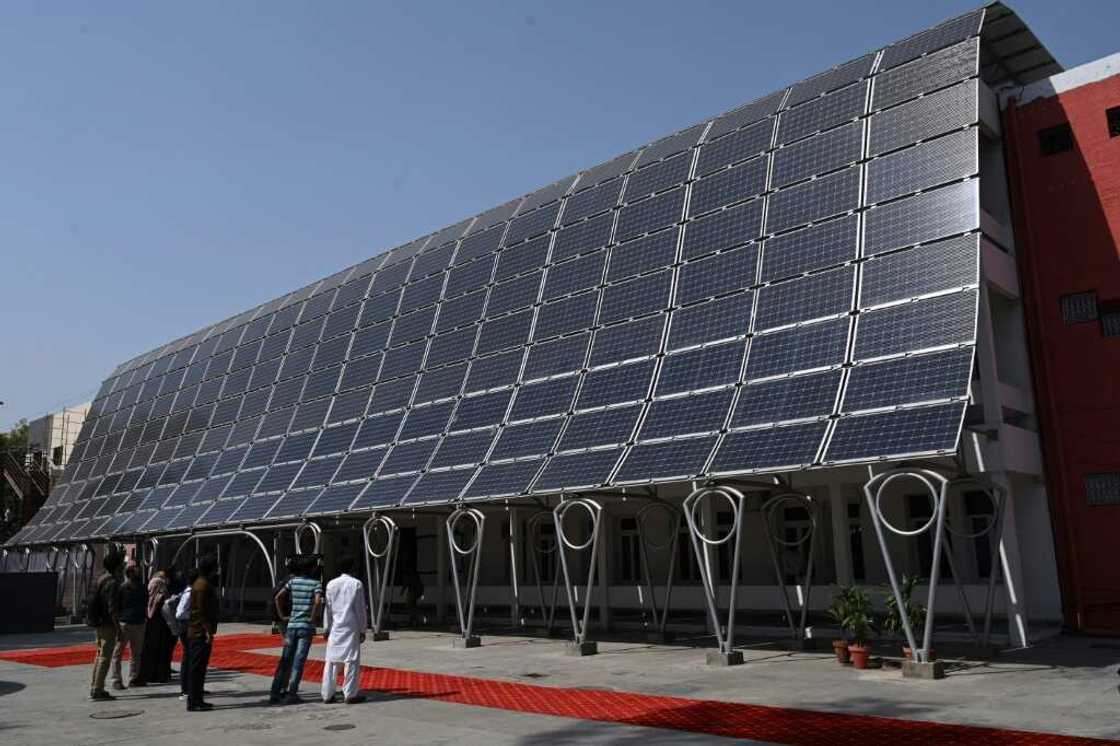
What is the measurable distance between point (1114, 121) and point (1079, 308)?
460 cm

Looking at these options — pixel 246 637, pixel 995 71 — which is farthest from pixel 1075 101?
pixel 246 637

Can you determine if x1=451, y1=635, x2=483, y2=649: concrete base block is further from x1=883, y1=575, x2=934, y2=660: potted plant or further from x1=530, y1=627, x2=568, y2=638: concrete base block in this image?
x1=883, y1=575, x2=934, y2=660: potted plant

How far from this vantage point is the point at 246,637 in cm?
2631

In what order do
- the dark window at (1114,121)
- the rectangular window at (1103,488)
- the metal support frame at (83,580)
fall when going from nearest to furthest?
the rectangular window at (1103,488), the dark window at (1114,121), the metal support frame at (83,580)

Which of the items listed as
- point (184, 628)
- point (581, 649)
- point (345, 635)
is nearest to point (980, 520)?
point (581, 649)

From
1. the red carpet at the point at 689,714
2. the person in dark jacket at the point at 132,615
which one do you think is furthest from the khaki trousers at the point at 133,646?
the red carpet at the point at 689,714

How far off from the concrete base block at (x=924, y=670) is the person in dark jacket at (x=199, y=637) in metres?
10.8

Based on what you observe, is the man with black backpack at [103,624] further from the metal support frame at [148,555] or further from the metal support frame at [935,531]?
the metal support frame at [148,555]

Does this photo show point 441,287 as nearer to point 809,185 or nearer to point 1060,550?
point 809,185

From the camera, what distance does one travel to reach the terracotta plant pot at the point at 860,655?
14.9 m

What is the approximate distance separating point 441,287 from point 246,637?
12.9 meters

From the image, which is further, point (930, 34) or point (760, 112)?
point (760, 112)

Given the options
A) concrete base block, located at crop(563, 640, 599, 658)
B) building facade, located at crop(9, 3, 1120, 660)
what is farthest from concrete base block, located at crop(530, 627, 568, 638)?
concrete base block, located at crop(563, 640, 599, 658)

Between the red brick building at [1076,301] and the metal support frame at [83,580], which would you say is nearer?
the red brick building at [1076,301]
